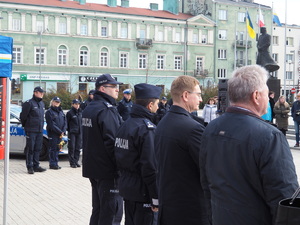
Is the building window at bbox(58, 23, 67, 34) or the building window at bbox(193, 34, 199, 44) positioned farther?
the building window at bbox(193, 34, 199, 44)

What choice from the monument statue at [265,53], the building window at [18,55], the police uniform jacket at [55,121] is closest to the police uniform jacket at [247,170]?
the police uniform jacket at [55,121]

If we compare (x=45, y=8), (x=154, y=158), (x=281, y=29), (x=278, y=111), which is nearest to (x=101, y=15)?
(x=45, y=8)

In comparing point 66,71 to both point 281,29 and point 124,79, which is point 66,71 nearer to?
point 124,79

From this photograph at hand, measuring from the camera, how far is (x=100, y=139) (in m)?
5.70

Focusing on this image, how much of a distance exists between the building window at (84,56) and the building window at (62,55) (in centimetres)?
181

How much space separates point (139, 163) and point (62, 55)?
56642 mm

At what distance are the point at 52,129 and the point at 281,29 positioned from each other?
246 ft

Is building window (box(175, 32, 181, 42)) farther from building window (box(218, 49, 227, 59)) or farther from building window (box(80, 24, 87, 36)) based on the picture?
building window (box(80, 24, 87, 36))

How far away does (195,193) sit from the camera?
3885 millimetres

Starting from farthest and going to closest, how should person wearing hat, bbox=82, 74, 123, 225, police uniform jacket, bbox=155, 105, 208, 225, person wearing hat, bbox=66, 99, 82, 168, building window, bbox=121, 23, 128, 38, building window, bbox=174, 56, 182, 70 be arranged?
building window, bbox=174, 56, 182, 70, building window, bbox=121, 23, 128, 38, person wearing hat, bbox=66, 99, 82, 168, person wearing hat, bbox=82, 74, 123, 225, police uniform jacket, bbox=155, 105, 208, 225

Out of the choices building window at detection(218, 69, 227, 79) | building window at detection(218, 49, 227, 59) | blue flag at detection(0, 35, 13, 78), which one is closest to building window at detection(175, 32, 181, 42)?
building window at detection(218, 49, 227, 59)

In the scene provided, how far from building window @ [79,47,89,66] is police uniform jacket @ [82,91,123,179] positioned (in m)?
55.9

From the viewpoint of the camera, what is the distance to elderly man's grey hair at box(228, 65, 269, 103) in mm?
3088

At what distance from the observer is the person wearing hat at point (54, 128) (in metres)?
12.7
